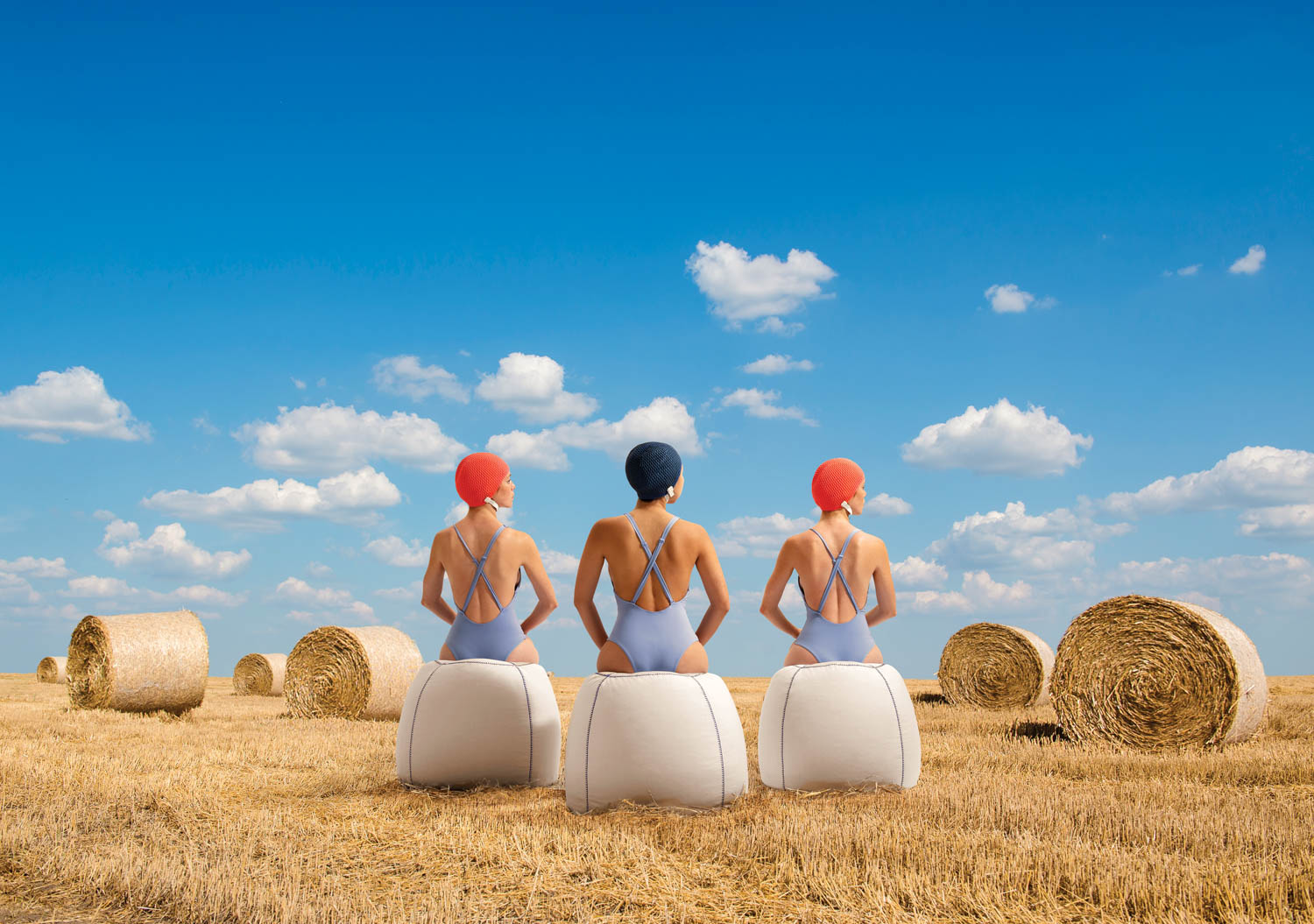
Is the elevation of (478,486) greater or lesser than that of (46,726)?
greater

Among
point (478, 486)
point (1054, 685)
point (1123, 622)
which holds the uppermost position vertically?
point (478, 486)

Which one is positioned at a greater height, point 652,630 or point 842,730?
point 652,630

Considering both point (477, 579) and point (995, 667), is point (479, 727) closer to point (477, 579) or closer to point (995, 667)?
point (477, 579)

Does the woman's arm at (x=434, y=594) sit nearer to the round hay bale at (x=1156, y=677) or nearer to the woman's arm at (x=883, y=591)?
the woman's arm at (x=883, y=591)

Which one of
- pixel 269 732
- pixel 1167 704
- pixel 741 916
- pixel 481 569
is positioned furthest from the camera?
pixel 269 732

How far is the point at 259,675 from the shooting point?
1959 cm

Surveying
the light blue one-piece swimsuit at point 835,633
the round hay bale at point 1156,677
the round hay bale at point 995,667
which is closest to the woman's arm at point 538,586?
the light blue one-piece swimsuit at point 835,633

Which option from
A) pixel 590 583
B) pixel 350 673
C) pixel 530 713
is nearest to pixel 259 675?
pixel 350 673

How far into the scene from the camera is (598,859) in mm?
4391

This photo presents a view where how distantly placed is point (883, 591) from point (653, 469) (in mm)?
1935

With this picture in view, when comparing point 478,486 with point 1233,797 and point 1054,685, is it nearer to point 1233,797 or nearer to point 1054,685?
point 1233,797

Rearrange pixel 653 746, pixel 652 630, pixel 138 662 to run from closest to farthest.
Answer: pixel 653 746 < pixel 652 630 < pixel 138 662

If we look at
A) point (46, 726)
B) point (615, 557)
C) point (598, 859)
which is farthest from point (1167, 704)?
point (46, 726)

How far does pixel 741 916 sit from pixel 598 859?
34.8 inches
